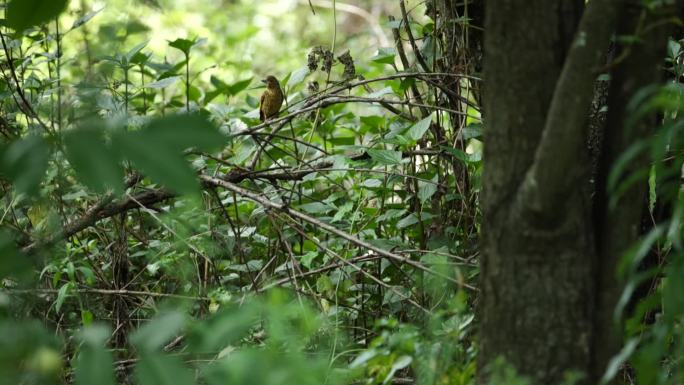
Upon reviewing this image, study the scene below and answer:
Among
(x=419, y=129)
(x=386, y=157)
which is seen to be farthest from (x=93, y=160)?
(x=419, y=129)

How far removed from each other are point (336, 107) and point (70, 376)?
6.43 ft

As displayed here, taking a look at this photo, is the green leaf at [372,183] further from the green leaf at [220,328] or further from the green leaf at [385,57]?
the green leaf at [220,328]

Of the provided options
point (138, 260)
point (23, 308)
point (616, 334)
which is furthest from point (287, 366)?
point (138, 260)

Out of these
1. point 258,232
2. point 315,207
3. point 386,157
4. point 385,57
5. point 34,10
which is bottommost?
point 258,232

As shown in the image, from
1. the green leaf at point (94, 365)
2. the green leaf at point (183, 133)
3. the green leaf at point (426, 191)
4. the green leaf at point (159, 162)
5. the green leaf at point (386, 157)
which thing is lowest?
the green leaf at point (426, 191)

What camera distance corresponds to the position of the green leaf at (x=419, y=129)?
9.71 ft

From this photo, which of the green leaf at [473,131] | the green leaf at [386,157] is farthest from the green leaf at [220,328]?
the green leaf at [473,131]

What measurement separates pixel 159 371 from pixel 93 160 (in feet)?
1.10

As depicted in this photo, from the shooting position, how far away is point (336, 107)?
168 inches

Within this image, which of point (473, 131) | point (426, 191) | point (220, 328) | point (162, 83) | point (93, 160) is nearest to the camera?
point (93, 160)

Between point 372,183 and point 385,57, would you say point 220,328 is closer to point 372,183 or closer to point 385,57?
point 372,183

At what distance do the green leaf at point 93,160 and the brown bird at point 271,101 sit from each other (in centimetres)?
228

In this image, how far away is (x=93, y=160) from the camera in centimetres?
129

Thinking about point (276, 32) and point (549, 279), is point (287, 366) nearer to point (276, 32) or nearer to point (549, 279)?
point (549, 279)
